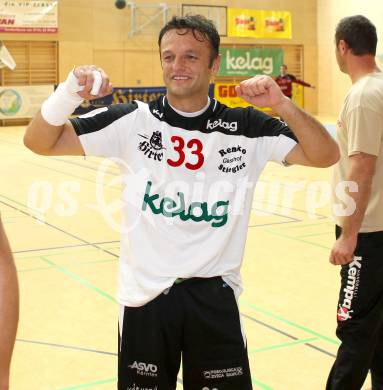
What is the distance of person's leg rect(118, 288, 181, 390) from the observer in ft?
9.34

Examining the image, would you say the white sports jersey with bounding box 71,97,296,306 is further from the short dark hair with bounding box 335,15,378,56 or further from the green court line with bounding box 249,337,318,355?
the green court line with bounding box 249,337,318,355

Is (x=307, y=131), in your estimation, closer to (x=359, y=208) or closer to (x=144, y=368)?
(x=359, y=208)

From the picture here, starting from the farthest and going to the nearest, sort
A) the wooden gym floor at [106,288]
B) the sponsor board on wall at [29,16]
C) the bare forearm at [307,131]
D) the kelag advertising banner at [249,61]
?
1. the kelag advertising banner at [249,61]
2. the sponsor board on wall at [29,16]
3. the wooden gym floor at [106,288]
4. the bare forearm at [307,131]

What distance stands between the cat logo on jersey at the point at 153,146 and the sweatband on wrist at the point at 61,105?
34 centimetres

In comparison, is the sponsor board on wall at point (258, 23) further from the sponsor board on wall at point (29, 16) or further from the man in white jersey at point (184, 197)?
the man in white jersey at point (184, 197)

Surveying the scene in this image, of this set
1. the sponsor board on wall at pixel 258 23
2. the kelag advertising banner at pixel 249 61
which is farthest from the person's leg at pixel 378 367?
the sponsor board on wall at pixel 258 23

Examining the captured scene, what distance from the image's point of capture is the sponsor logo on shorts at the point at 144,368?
112 inches

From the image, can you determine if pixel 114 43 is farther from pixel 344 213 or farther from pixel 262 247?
pixel 344 213

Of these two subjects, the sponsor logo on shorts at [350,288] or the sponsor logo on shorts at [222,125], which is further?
the sponsor logo on shorts at [350,288]

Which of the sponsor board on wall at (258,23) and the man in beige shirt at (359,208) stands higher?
the sponsor board on wall at (258,23)

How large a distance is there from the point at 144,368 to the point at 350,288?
4.23ft

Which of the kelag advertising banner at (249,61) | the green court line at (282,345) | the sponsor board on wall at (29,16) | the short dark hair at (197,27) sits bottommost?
the green court line at (282,345)

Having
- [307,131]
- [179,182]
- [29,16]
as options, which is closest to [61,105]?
[179,182]

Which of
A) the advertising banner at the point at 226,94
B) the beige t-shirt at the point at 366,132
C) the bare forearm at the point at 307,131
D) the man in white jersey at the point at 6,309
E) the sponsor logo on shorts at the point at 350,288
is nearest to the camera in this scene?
the man in white jersey at the point at 6,309
